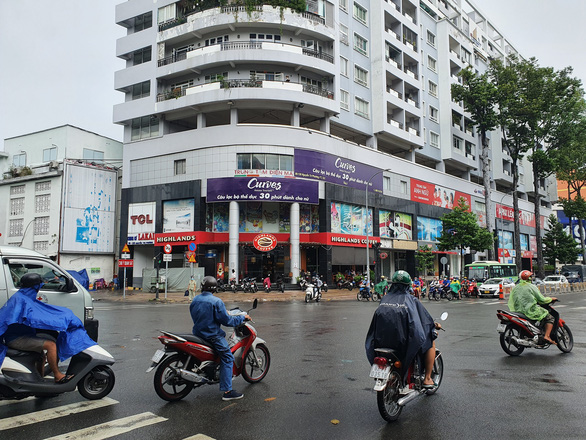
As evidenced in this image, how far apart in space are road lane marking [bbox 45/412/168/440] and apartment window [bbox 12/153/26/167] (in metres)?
50.2

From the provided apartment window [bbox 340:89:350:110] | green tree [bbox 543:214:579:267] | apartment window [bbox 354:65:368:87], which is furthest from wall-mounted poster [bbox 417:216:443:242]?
green tree [bbox 543:214:579:267]

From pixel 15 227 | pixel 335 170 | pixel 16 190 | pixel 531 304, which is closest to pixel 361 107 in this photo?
pixel 335 170

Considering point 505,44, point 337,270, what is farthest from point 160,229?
point 505,44

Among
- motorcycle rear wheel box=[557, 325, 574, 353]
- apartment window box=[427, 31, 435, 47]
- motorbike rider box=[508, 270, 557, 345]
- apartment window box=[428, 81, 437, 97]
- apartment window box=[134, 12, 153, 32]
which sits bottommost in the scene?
motorcycle rear wheel box=[557, 325, 574, 353]

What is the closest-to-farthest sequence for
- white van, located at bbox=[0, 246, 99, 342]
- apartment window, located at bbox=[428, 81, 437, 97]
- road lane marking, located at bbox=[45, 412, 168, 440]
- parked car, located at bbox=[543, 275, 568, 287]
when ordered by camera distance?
road lane marking, located at bbox=[45, 412, 168, 440]
white van, located at bbox=[0, 246, 99, 342]
parked car, located at bbox=[543, 275, 568, 287]
apartment window, located at bbox=[428, 81, 437, 97]

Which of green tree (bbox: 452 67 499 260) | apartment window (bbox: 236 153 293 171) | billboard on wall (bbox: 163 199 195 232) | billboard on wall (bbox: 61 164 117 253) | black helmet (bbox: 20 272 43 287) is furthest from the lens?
green tree (bbox: 452 67 499 260)

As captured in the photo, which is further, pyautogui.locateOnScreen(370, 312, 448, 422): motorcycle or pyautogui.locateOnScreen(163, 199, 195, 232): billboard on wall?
pyautogui.locateOnScreen(163, 199, 195, 232): billboard on wall

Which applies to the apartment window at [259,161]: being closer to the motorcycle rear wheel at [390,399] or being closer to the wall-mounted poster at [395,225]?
the wall-mounted poster at [395,225]

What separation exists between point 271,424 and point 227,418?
0.54 metres

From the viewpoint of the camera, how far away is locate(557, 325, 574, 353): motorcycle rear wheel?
8.72 meters

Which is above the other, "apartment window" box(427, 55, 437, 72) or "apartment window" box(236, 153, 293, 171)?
"apartment window" box(427, 55, 437, 72)

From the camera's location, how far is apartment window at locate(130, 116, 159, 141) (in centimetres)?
3809

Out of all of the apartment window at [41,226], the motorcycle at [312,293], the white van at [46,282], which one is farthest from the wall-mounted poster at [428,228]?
the white van at [46,282]

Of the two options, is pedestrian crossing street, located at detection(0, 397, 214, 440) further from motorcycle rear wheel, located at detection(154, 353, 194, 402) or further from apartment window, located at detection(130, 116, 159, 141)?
apartment window, located at detection(130, 116, 159, 141)
